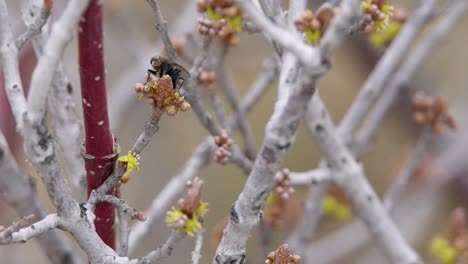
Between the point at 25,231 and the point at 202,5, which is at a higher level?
the point at 202,5

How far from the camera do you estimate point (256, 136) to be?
361 centimetres

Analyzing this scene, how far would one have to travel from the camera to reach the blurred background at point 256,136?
231 cm

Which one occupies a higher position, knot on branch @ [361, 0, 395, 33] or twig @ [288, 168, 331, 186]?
twig @ [288, 168, 331, 186]

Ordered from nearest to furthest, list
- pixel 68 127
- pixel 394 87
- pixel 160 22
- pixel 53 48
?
pixel 53 48 → pixel 160 22 → pixel 68 127 → pixel 394 87

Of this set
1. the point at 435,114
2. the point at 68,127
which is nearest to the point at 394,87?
the point at 435,114

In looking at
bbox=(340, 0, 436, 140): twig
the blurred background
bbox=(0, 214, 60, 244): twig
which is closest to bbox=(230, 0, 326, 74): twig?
bbox=(0, 214, 60, 244): twig

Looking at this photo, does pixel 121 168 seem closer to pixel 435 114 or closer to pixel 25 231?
pixel 25 231

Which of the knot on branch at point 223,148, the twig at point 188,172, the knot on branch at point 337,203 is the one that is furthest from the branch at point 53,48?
the knot on branch at point 337,203

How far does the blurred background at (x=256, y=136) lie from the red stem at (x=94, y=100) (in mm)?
815

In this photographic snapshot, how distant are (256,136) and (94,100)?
9.20 ft

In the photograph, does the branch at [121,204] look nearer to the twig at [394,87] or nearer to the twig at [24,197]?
the twig at [24,197]

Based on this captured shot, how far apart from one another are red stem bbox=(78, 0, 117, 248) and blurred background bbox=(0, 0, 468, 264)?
0.82 m

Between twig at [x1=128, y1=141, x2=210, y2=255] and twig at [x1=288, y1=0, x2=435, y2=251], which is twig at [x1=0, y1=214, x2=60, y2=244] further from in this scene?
twig at [x1=288, y1=0, x2=435, y2=251]

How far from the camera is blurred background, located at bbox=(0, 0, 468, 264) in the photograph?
231cm
